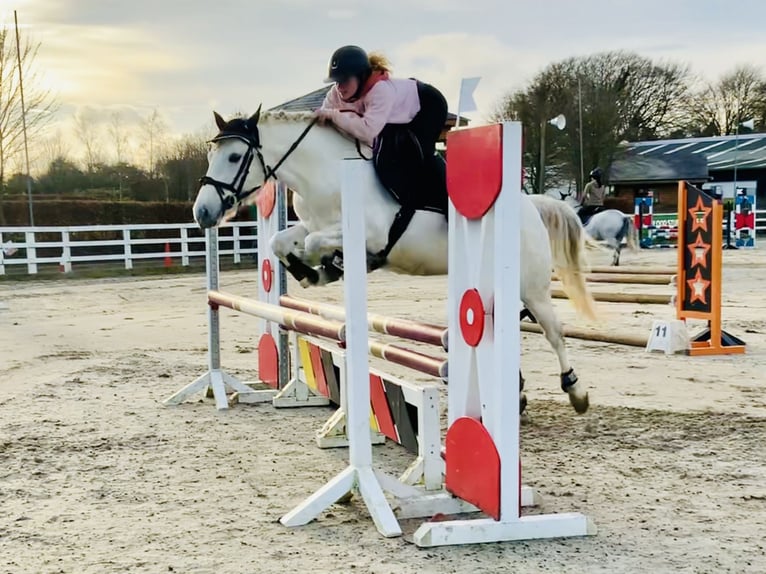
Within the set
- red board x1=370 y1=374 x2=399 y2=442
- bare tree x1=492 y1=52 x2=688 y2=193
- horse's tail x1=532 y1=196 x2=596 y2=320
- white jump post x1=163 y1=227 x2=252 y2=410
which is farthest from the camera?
bare tree x1=492 y1=52 x2=688 y2=193

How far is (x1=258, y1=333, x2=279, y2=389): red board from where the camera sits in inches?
190

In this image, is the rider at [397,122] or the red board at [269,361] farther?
the red board at [269,361]

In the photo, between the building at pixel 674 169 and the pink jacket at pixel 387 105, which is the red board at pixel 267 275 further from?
the building at pixel 674 169

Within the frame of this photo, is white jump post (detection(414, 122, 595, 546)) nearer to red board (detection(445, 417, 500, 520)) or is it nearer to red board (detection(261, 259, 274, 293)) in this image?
red board (detection(445, 417, 500, 520))

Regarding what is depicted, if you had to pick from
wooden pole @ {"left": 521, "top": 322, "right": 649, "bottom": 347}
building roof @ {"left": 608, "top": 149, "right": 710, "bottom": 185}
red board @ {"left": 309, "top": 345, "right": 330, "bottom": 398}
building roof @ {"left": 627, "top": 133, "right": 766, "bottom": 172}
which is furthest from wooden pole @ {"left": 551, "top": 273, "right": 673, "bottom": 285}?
building roof @ {"left": 627, "top": 133, "right": 766, "bottom": 172}

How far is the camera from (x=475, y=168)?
95.0 inches

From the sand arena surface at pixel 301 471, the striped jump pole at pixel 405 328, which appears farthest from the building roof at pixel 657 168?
the striped jump pole at pixel 405 328

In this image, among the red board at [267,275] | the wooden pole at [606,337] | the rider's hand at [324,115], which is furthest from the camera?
the wooden pole at [606,337]

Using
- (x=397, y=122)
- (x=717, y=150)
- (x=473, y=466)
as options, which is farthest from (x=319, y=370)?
(x=717, y=150)

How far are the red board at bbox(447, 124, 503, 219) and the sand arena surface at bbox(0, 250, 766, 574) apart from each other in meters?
1.04

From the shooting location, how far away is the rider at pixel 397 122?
11.3ft

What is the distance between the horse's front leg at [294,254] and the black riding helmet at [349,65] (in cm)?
74

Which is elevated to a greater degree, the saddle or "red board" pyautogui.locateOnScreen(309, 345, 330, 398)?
the saddle

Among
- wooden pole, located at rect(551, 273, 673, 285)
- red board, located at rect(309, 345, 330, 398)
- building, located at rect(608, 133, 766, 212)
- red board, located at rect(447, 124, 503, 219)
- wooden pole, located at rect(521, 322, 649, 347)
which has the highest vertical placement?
building, located at rect(608, 133, 766, 212)
